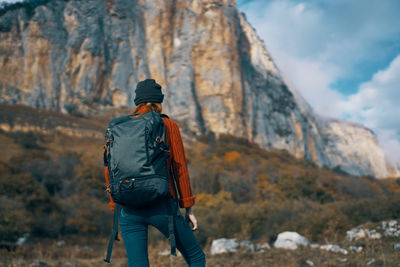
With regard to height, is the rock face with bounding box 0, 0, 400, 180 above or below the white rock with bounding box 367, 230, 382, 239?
above

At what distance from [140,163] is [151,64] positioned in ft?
150

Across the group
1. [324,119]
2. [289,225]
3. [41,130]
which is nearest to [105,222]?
[289,225]

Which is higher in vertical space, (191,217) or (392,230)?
(191,217)

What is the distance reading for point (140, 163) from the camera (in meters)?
1.86

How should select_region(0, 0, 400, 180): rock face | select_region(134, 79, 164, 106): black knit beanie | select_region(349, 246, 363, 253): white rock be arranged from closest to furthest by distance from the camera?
select_region(134, 79, 164, 106): black knit beanie < select_region(349, 246, 363, 253): white rock < select_region(0, 0, 400, 180): rock face

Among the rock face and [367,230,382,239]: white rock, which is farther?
the rock face

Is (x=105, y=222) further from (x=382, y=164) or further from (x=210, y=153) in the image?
(x=382, y=164)

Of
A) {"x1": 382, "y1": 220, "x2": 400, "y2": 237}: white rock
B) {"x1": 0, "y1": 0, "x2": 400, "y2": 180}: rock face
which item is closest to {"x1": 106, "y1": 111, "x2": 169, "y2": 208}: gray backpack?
{"x1": 382, "y1": 220, "x2": 400, "y2": 237}: white rock

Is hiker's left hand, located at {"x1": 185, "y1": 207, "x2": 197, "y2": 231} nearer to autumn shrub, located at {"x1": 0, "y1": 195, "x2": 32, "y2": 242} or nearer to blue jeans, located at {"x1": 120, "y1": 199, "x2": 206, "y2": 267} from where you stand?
blue jeans, located at {"x1": 120, "y1": 199, "x2": 206, "y2": 267}

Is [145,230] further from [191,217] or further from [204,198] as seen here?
[204,198]

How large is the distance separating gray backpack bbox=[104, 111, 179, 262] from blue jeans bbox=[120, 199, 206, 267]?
4cm

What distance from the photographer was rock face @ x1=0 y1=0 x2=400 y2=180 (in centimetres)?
3906

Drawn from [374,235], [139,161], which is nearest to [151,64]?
[374,235]

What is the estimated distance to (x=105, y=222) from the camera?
15227 mm
